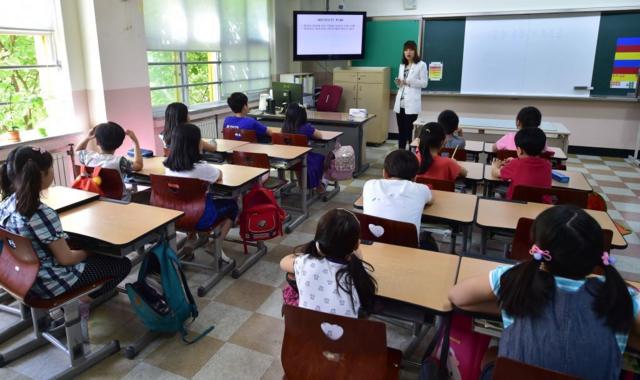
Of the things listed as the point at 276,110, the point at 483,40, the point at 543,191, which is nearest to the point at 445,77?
the point at 483,40

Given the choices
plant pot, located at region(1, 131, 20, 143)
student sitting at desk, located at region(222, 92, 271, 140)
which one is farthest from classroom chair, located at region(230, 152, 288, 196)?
plant pot, located at region(1, 131, 20, 143)

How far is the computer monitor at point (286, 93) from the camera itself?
6.12 meters

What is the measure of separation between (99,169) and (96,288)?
105cm

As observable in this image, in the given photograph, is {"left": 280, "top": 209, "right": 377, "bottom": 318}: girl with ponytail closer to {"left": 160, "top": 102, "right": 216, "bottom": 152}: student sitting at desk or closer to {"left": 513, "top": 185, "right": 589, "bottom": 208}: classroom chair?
{"left": 513, "top": 185, "right": 589, "bottom": 208}: classroom chair

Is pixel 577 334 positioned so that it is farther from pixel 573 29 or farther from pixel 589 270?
pixel 573 29

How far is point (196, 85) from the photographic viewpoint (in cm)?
616

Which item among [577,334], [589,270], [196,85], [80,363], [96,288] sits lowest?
[80,363]

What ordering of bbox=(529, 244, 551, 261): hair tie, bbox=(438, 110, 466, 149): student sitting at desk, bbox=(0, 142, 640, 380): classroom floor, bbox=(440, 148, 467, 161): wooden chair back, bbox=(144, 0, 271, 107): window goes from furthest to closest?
bbox=(144, 0, 271, 107): window, bbox=(438, 110, 466, 149): student sitting at desk, bbox=(440, 148, 467, 161): wooden chair back, bbox=(0, 142, 640, 380): classroom floor, bbox=(529, 244, 551, 261): hair tie

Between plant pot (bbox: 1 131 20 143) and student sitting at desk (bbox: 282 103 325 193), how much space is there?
7.80 ft

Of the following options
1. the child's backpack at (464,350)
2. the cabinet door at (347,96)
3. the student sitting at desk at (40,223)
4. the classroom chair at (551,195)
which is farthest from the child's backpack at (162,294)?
the cabinet door at (347,96)

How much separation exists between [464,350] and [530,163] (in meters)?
1.62

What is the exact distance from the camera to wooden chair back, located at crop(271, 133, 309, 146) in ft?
14.3

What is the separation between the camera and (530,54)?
277 inches

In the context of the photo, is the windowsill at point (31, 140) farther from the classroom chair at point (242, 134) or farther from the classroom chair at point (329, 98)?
the classroom chair at point (329, 98)
